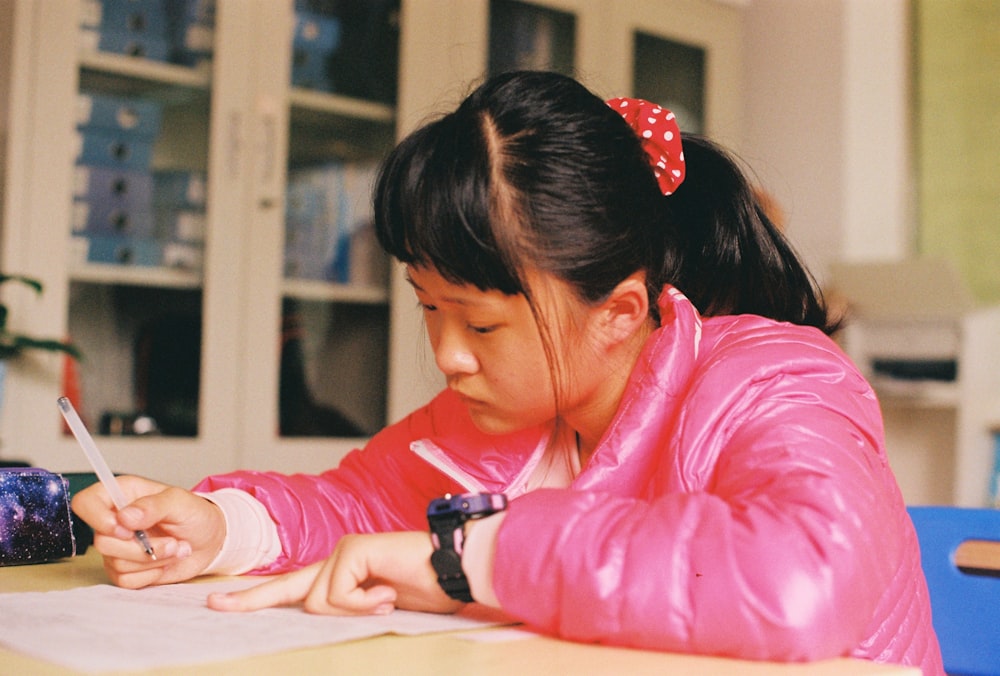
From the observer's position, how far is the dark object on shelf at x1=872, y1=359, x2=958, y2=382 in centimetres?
298

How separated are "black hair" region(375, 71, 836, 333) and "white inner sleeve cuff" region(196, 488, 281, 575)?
275mm

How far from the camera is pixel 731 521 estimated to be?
57 cm

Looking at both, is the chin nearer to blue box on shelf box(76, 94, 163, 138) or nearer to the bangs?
the bangs

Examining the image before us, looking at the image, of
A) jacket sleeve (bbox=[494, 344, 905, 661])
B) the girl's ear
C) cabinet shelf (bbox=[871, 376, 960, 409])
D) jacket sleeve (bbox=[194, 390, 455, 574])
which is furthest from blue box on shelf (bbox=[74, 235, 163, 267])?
cabinet shelf (bbox=[871, 376, 960, 409])

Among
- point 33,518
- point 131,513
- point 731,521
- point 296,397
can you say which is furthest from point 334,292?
point 731,521

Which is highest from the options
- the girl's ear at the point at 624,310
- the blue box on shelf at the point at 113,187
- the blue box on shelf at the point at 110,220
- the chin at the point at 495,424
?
the blue box on shelf at the point at 113,187

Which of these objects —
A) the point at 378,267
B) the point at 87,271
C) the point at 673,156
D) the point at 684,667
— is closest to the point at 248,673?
the point at 684,667

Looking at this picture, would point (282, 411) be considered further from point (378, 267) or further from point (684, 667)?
point (684, 667)

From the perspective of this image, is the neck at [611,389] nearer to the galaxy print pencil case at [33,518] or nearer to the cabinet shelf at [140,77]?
the galaxy print pencil case at [33,518]

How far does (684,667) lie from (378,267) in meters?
2.24

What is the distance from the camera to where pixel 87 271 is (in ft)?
7.43

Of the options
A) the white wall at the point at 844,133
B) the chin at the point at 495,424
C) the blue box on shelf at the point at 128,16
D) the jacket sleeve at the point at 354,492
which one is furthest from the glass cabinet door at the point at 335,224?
the chin at the point at 495,424

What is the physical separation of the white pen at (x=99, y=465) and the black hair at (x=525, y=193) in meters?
0.26

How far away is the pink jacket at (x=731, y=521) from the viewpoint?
0.54 metres
